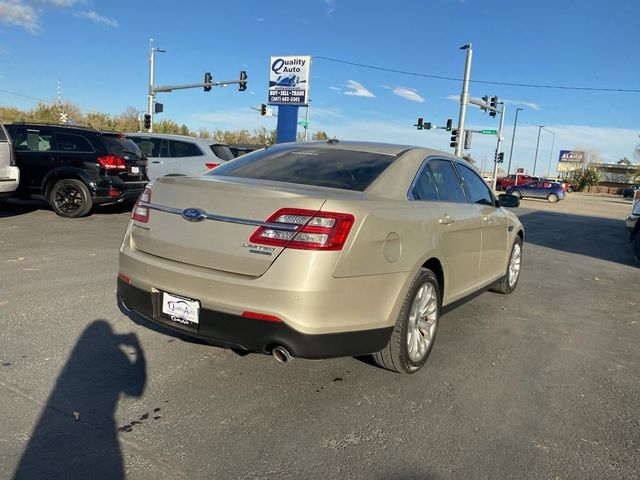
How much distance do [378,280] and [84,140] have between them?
852cm

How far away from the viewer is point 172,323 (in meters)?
3.12

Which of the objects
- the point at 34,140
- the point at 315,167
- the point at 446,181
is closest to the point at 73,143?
the point at 34,140

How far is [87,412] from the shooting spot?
9.29ft

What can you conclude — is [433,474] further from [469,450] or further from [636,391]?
[636,391]

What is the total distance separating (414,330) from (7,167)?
816cm

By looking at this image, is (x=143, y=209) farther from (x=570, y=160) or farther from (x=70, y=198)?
(x=570, y=160)

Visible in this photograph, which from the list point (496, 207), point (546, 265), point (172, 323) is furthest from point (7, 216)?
point (546, 265)

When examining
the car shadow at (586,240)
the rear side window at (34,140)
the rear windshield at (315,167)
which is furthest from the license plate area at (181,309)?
the car shadow at (586,240)

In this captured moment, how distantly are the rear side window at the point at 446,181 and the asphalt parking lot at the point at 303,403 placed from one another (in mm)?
1206

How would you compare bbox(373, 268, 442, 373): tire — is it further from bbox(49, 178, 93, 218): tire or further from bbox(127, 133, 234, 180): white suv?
bbox(127, 133, 234, 180): white suv

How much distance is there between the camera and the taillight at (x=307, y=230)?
2.77 metres

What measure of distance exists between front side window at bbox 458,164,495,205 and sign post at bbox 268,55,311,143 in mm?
17944

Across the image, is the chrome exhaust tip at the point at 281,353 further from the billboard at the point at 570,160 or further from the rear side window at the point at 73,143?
the billboard at the point at 570,160

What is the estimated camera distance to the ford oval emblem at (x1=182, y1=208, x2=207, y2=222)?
3043mm
